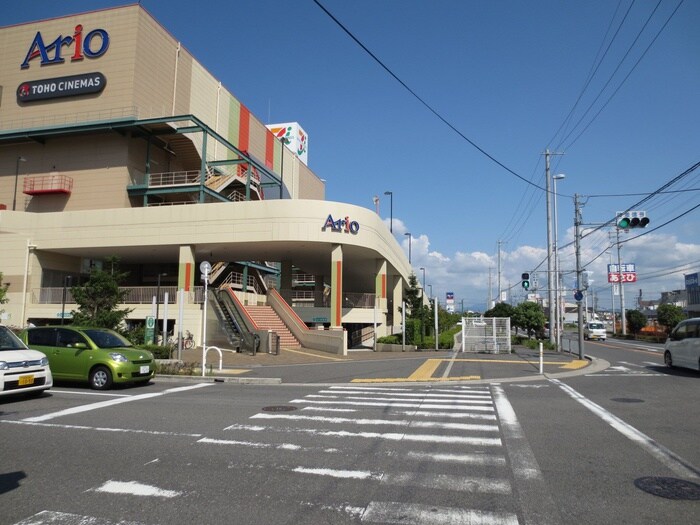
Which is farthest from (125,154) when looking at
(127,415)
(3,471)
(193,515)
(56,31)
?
(193,515)

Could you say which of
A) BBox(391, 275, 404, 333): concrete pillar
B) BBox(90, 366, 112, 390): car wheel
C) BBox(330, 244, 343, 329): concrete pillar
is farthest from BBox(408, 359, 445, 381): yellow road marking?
BBox(391, 275, 404, 333): concrete pillar

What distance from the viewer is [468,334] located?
2841 centimetres

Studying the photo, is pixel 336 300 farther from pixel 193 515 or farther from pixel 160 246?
pixel 193 515

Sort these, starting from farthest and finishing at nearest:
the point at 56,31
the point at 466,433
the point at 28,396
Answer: the point at 56,31 < the point at 28,396 < the point at 466,433

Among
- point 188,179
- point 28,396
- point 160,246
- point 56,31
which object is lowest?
point 28,396

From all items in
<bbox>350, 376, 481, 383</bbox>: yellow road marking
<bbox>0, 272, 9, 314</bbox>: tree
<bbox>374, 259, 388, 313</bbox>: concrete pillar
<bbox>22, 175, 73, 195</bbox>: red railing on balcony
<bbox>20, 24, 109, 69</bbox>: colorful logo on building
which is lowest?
<bbox>350, 376, 481, 383</bbox>: yellow road marking

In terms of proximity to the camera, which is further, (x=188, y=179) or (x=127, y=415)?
(x=188, y=179)

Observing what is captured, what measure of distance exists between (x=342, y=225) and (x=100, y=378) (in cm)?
1962

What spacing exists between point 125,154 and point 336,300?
1882 centimetres

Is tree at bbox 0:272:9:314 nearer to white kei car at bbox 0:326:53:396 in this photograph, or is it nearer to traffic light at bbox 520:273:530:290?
white kei car at bbox 0:326:53:396

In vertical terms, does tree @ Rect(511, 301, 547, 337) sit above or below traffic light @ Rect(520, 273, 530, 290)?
below

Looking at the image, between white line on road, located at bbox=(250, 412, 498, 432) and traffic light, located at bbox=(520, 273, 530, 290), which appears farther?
traffic light, located at bbox=(520, 273, 530, 290)

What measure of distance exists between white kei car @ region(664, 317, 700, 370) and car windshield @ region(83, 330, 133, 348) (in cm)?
1851

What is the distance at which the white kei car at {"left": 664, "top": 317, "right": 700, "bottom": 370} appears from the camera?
17.1m
